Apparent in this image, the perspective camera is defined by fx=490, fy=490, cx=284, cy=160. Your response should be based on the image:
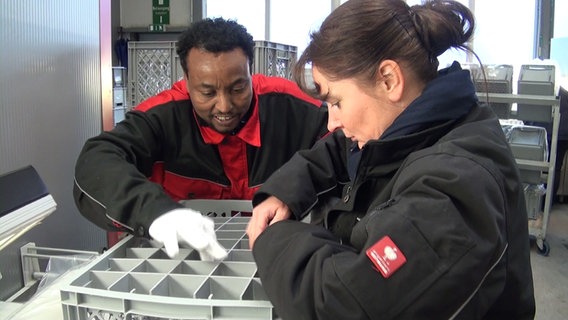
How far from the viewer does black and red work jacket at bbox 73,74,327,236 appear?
136 cm

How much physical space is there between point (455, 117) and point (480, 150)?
109 millimetres

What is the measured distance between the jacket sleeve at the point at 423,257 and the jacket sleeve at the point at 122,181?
469 millimetres

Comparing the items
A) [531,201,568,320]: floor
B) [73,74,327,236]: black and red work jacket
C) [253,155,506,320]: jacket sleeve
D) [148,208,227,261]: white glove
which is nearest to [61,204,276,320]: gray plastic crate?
[148,208,227,261]: white glove

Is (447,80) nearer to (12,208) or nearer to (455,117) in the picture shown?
(455,117)

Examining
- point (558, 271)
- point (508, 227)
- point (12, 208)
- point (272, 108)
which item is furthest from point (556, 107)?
point (12, 208)

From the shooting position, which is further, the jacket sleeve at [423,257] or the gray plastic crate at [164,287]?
the gray plastic crate at [164,287]

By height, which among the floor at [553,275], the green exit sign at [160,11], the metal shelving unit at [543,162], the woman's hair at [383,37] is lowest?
the floor at [553,275]

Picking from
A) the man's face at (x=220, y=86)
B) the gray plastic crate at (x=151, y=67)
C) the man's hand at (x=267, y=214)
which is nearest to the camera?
the man's hand at (x=267, y=214)

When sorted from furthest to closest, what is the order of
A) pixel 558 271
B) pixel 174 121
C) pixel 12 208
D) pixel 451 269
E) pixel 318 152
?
1. pixel 558 271
2. pixel 174 121
3. pixel 318 152
4. pixel 12 208
5. pixel 451 269

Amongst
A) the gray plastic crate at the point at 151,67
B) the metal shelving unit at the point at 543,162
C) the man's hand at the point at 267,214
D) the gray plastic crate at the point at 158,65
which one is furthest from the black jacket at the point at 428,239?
the metal shelving unit at the point at 543,162

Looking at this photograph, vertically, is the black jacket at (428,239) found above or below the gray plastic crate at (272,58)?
below

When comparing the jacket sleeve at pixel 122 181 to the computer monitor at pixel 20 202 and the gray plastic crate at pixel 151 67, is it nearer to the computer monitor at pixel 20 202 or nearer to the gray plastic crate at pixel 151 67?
the computer monitor at pixel 20 202

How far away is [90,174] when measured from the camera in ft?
3.66

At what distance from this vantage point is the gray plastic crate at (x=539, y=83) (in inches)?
124
